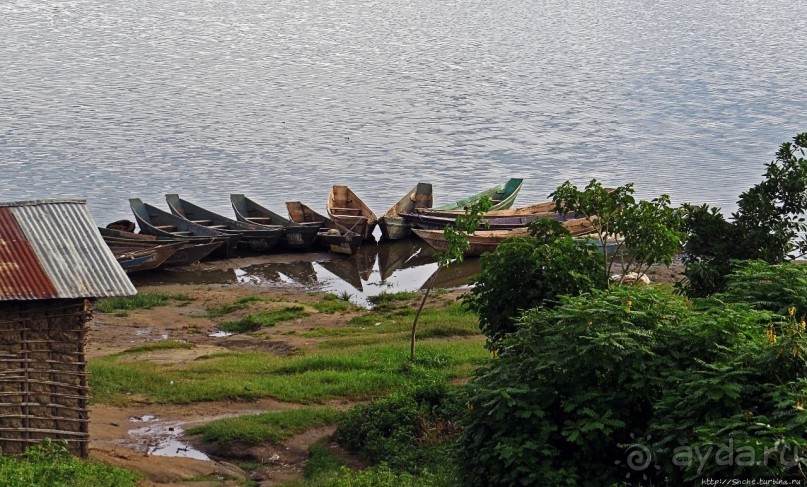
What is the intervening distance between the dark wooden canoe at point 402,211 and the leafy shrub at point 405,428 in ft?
67.7

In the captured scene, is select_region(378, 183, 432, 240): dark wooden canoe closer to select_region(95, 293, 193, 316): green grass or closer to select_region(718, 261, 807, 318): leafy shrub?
select_region(95, 293, 193, 316): green grass

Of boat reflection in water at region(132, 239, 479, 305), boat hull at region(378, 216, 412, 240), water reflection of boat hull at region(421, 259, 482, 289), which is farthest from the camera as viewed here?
boat hull at region(378, 216, 412, 240)

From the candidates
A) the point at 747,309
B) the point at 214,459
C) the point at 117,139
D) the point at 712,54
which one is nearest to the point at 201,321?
→ the point at 214,459

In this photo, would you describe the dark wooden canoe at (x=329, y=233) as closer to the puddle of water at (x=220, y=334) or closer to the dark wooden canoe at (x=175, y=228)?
the dark wooden canoe at (x=175, y=228)

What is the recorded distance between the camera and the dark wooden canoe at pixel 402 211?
3953 centimetres

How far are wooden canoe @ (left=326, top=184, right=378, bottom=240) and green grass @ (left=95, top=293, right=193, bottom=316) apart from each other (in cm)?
800

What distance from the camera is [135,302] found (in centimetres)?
3075

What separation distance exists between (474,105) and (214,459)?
155 feet

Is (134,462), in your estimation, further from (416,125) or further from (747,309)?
(416,125)

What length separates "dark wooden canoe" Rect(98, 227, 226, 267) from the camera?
1364 inches

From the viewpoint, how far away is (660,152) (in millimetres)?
52719

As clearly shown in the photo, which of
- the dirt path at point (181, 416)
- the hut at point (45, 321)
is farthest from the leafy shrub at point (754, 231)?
the hut at point (45, 321)

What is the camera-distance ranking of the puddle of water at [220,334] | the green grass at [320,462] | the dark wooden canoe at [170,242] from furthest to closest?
the dark wooden canoe at [170,242] → the puddle of water at [220,334] → the green grass at [320,462]

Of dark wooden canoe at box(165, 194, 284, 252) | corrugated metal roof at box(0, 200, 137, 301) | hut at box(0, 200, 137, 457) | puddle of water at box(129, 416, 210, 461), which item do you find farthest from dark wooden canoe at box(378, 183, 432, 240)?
hut at box(0, 200, 137, 457)
